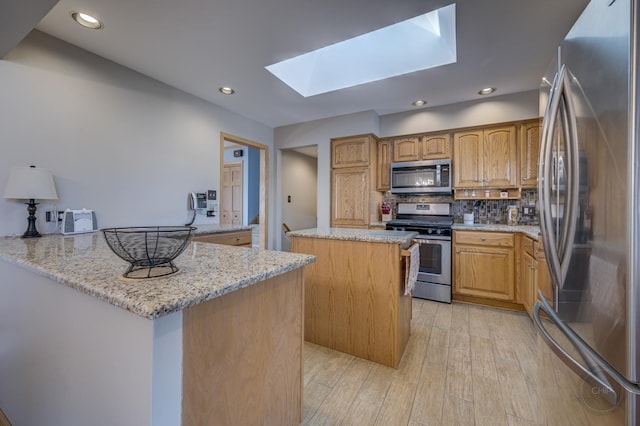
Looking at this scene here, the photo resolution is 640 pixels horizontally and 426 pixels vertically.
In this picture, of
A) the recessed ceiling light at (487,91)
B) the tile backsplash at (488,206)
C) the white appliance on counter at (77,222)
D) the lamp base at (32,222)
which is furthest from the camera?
the tile backsplash at (488,206)

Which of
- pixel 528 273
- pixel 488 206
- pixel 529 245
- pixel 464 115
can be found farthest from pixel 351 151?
pixel 528 273

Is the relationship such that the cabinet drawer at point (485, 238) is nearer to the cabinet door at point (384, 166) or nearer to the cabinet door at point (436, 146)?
the cabinet door at point (436, 146)

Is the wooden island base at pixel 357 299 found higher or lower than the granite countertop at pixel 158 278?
lower

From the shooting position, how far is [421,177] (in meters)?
3.58

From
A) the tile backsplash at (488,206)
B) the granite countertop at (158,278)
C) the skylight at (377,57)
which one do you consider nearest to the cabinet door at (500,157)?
the tile backsplash at (488,206)

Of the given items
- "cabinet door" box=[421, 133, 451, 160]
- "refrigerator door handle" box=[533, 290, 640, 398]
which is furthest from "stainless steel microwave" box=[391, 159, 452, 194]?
"refrigerator door handle" box=[533, 290, 640, 398]

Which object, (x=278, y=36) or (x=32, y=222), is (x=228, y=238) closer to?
(x=32, y=222)

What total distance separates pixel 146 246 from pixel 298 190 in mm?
4410

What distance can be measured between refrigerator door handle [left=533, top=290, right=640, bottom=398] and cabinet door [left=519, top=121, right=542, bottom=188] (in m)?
2.62

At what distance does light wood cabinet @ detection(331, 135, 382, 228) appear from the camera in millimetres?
3771

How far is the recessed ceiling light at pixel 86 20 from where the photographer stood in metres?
1.81

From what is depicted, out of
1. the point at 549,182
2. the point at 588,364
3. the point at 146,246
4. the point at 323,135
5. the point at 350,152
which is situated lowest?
the point at 588,364

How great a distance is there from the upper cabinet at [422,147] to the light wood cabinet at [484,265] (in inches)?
45.8

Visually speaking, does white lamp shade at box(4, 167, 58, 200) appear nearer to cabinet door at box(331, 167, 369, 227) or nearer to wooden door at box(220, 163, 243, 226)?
cabinet door at box(331, 167, 369, 227)
